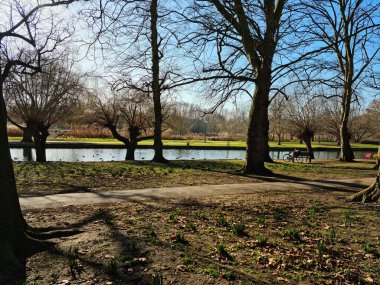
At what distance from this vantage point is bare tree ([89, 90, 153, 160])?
2606 cm

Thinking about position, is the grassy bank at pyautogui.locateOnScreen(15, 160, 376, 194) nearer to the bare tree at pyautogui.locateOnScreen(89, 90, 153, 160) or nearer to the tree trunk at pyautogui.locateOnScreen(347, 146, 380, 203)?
the tree trunk at pyautogui.locateOnScreen(347, 146, 380, 203)

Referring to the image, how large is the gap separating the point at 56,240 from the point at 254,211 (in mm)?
4191

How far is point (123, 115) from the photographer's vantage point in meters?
26.5

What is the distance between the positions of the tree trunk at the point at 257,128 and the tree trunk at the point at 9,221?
36.5 ft

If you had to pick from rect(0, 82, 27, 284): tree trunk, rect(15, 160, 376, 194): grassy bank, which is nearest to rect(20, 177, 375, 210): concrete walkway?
rect(15, 160, 376, 194): grassy bank

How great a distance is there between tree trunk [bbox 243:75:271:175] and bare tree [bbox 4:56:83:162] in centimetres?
1445

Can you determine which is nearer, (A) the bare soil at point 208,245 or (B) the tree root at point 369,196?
(A) the bare soil at point 208,245

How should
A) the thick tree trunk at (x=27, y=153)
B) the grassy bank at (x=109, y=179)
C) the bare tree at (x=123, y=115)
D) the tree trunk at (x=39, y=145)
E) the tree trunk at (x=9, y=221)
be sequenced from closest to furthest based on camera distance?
1. the tree trunk at (x=9, y=221)
2. the grassy bank at (x=109, y=179)
3. the tree trunk at (x=39, y=145)
4. the bare tree at (x=123, y=115)
5. the thick tree trunk at (x=27, y=153)

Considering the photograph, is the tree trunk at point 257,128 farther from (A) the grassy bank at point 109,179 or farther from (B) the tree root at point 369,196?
(B) the tree root at point 369,196

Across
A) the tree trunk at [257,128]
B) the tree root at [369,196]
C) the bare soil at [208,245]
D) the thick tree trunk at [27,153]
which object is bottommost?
the bare soil at [208,245]

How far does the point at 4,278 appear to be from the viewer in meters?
4.19

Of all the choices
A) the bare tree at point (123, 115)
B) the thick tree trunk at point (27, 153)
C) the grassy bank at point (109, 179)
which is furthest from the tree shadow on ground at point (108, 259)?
the thick tree trunk at point (27, 153)

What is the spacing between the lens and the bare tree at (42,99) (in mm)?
23359

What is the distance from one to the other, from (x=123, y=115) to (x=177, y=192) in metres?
17.4
